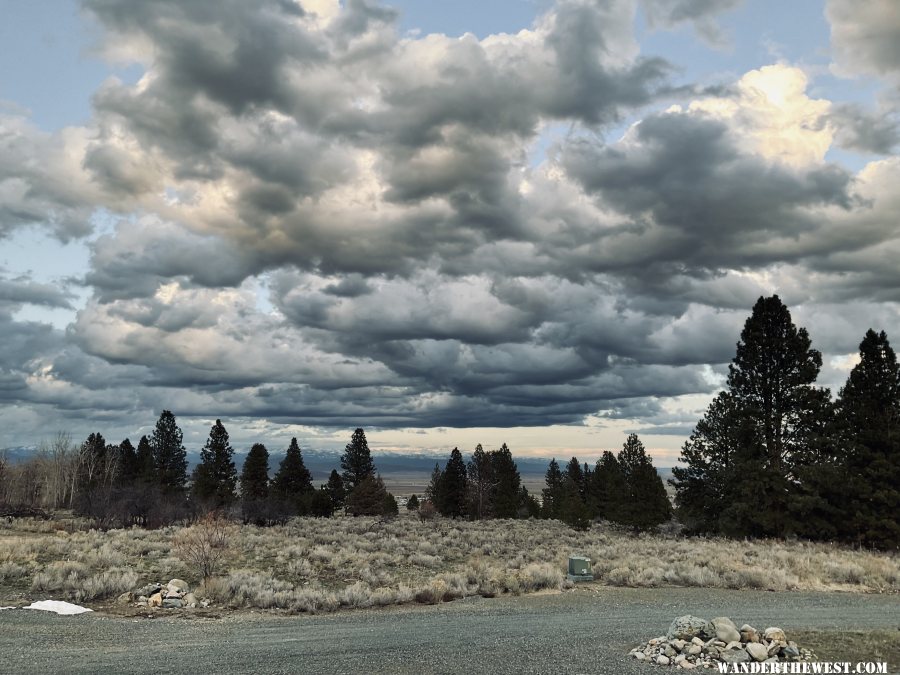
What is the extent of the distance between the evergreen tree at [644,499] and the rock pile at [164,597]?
111ft

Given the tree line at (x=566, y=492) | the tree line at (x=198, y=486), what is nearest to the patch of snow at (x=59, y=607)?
the tree line at (x=198, y=486)

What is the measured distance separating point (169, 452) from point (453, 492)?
35602 mm

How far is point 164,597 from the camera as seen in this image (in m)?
18.1

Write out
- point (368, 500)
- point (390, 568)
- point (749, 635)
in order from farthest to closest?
point (368, 500)
point (390, 568)
point (749, 635)

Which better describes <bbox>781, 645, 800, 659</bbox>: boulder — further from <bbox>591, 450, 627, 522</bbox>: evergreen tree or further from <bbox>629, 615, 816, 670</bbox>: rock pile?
<bbox>591, 450, 627, 522</bbox>: evergreen tree

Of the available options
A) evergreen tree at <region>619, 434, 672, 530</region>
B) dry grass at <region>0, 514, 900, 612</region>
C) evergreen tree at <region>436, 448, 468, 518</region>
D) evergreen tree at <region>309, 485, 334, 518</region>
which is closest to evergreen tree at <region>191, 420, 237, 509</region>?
evergreen tree at <region>309, 485, 334, 518</region>

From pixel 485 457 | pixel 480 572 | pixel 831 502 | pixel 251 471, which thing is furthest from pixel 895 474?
pixel 251 471

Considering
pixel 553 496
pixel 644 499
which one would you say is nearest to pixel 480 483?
pixel 553 496

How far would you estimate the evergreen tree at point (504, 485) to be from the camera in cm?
6681

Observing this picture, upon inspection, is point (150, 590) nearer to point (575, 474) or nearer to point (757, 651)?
point (757, 651)

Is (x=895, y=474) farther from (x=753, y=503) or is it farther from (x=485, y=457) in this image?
(x=485, y=457)

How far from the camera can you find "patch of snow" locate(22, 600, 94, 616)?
1658 centimetres

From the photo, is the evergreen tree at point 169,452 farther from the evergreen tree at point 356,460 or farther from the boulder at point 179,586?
the boulder at point 179,586

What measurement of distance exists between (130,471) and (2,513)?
107 ft
